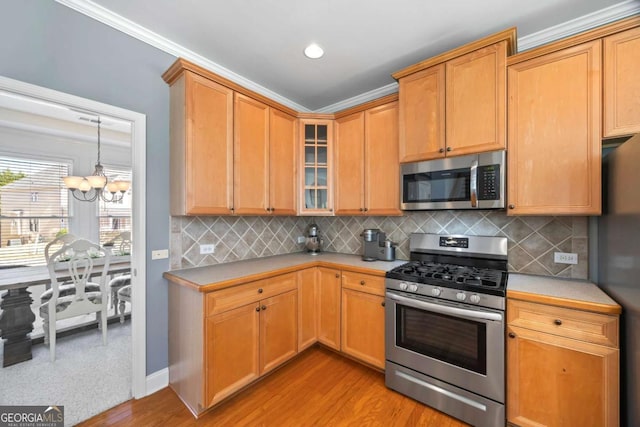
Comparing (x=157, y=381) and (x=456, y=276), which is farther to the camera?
(x=157, y=381)

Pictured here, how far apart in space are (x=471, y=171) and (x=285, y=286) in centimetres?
179

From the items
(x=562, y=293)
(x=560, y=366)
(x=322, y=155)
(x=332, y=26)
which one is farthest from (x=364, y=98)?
(x=560, y=366)

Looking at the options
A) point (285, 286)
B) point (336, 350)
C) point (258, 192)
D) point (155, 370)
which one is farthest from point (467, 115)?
point (155, 370)

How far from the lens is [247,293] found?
1979 millimetres

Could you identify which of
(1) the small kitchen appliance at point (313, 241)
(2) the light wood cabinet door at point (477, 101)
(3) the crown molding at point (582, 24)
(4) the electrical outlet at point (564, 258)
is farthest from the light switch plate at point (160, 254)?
(3) the crown molding at point (582, 24)

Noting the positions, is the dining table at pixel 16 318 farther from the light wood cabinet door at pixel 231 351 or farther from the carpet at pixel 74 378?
Answer: the light wood cabinet door at pixel 231 351

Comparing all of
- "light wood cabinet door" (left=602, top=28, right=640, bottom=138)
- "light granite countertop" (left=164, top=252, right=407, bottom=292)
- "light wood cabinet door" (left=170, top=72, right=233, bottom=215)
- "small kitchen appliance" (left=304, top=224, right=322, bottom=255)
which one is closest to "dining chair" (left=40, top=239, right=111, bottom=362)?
"light granite countertop" (left=164, top=252, right=407, bottom=292)

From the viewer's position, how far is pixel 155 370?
6.68 ft

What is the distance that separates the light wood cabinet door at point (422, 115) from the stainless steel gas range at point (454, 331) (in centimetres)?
86

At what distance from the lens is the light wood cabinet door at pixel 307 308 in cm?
244

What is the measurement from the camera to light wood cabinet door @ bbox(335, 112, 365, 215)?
8.83ft

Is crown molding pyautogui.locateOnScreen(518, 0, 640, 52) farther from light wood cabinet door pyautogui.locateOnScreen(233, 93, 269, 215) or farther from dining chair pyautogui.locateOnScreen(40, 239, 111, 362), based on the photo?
dining chair pyautogui.locateOnScreen(40, 239, 111, 362)

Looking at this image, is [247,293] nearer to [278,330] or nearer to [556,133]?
[278,330]

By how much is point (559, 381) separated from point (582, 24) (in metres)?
2.44
